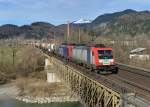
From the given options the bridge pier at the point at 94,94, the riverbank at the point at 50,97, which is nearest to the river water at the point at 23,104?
the riverbank at the point at 50,97

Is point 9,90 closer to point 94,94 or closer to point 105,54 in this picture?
point 105,54

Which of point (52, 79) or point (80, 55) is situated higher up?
point (80, 55)

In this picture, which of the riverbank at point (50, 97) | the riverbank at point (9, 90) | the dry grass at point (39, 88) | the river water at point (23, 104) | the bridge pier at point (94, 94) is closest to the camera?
the bridge pier at point (94, 94)

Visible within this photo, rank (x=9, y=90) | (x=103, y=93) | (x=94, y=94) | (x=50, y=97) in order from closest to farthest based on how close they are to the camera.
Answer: (x=103, y=93), (x=94, y=94), (x=50, y=97), (x=9, y=90)

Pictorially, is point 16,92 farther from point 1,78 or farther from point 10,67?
point 10,67

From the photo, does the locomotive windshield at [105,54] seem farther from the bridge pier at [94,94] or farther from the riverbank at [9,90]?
the riverbank at [9,90]

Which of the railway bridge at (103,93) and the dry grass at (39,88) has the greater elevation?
the railway bridge at (103,93)

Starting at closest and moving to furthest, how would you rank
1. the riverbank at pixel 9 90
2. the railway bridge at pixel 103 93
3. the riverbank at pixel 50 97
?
the railway bridge at pixel 103 93, the riverbank at pixel 50 97, the riverbank at pixel 9 90

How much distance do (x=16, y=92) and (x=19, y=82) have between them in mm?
4246

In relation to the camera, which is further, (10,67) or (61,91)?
(10,67)

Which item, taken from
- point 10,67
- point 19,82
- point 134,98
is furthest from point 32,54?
point 134,98

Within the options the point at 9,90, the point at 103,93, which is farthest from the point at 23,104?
the point at 103,93

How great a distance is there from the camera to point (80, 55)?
52312mm

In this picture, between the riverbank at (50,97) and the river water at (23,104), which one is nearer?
the river water at (23,104)
